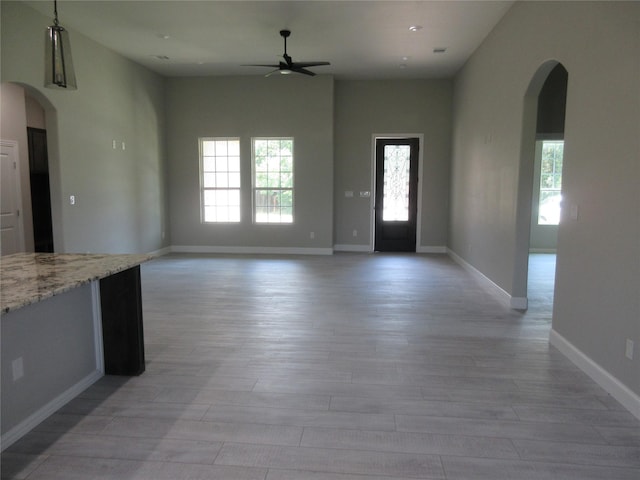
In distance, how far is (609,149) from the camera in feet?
9.12

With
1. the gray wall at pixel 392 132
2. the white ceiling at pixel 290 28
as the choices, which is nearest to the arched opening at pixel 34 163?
the white ceiling at pixel 290 28

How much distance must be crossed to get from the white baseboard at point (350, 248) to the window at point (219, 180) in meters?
2.06

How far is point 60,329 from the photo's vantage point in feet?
8.45

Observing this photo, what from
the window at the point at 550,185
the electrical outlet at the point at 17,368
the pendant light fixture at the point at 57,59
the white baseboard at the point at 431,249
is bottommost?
the white baseboard at the point at 431,249

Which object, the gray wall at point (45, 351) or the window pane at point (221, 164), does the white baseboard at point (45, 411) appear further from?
the window pane at point (221, 164)

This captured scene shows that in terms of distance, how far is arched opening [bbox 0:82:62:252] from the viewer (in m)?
5.45

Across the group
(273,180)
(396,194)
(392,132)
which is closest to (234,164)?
(273,180)

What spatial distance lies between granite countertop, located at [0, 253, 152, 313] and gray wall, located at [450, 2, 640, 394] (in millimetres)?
3022

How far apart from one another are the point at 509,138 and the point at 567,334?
234 cm

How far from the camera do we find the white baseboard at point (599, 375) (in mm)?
2490

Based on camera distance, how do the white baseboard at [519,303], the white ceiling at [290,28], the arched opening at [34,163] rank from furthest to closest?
the arched opening at [34,163], the white ceiling at [290,28], the white baseboard at [519,303]

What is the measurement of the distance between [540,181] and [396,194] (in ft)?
9.57

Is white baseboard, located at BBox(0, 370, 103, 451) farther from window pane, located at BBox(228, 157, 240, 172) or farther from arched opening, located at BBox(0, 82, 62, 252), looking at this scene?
window pane, located at BBox(228, 157, 240, 172)

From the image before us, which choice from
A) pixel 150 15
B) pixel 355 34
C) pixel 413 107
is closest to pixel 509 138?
pixel 355 34
